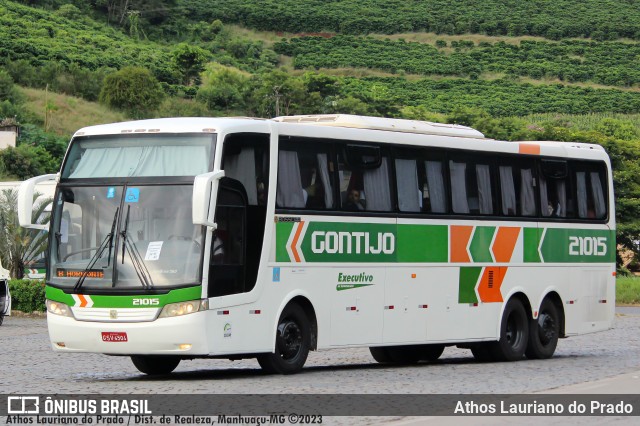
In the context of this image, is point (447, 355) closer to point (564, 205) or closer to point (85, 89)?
point (564, 205)

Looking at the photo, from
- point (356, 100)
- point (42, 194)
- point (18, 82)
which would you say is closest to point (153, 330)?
point (42, 194)

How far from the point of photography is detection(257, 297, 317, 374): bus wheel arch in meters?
17.7

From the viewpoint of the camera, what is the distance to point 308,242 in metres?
18.4

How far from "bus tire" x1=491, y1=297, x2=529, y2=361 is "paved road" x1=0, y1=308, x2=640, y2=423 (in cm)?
42

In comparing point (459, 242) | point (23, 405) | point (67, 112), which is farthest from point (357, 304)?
point (67, 112)

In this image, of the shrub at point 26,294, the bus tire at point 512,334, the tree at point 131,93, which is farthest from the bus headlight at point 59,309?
the tree at point 131,93

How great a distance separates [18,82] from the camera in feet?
347

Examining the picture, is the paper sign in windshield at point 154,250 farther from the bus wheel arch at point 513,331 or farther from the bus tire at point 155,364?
the bus wheel arch at point 513,331

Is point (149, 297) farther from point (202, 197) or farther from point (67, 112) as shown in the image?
point (67, 112)

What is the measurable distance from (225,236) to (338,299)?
2.45 metres

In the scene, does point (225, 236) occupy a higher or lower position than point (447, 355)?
higher

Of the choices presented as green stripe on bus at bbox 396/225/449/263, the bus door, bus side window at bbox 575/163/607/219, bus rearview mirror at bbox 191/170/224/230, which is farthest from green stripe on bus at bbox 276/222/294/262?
bus side window at bbox 575/163/607/219

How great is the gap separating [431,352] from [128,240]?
728 cm

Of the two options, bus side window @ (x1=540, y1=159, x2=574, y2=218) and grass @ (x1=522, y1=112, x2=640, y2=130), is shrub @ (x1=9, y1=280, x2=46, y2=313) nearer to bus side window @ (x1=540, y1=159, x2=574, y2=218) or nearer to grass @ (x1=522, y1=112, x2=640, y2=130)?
bus side window @ (x1=540, y1=159, x2=574, y2=218)
